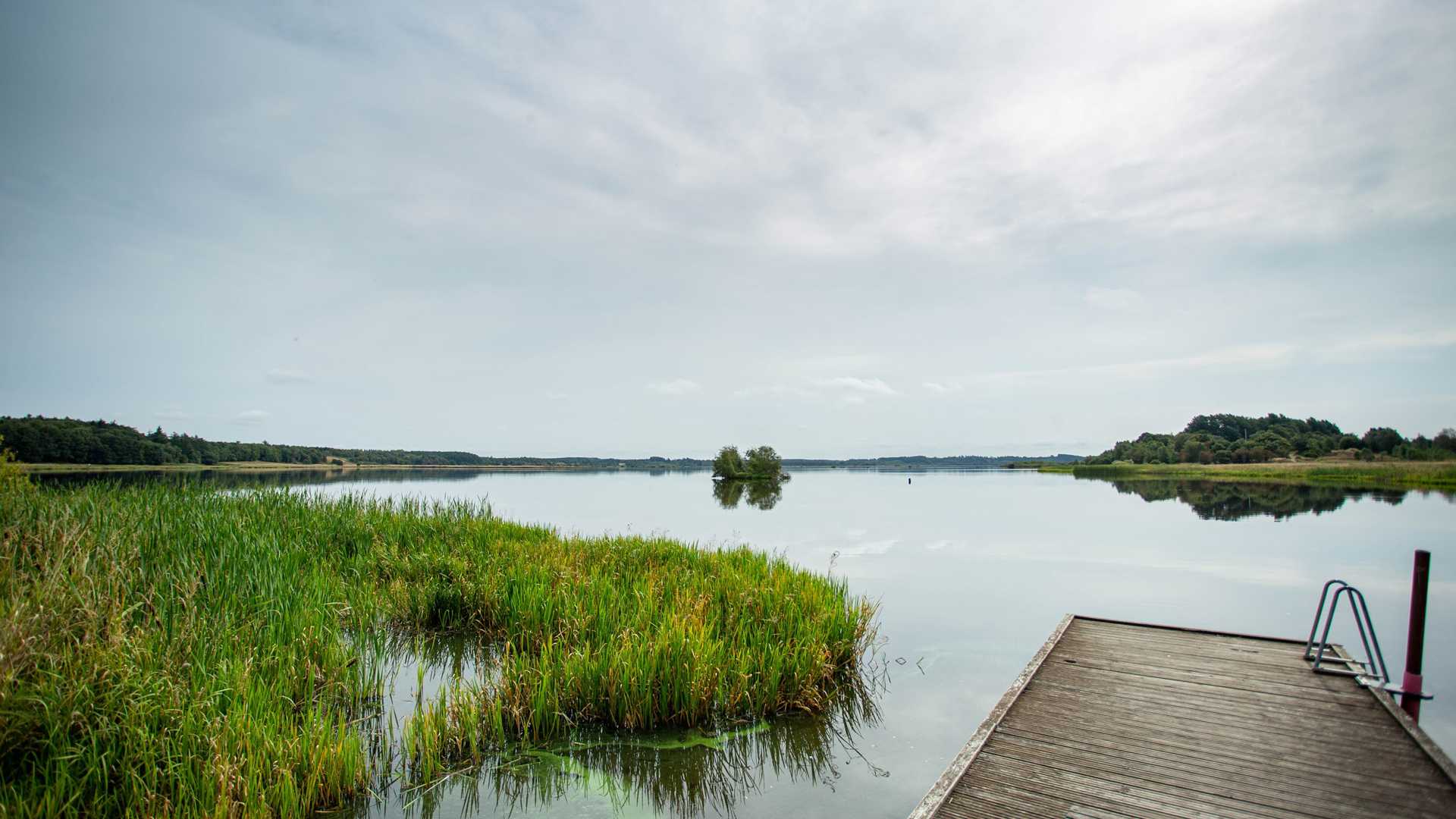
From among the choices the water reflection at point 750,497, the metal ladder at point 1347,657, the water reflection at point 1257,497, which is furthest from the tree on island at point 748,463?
the metal ladder at point 1347,657

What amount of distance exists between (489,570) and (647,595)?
3875mm

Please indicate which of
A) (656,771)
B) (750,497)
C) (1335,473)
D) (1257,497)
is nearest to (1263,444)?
(1335,473)

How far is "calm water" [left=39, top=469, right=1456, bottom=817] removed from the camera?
5.83 metres

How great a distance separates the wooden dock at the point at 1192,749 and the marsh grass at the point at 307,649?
113 inches

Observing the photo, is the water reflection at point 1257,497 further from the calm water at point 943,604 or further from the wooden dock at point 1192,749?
the wooden dock at point 1192,749

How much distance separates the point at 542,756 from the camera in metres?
6.20

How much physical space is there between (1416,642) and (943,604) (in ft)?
27.5

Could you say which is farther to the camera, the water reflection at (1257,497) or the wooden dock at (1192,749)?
the water reflection at (1257,497)

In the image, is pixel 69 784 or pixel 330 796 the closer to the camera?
pixel 69 784

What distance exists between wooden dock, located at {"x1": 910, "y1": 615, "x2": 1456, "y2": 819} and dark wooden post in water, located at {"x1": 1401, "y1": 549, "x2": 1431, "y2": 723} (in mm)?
272

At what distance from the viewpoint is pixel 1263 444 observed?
9488cm

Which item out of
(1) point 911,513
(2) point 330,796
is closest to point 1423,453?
(1) point 911,513

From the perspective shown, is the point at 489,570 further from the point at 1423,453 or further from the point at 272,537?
the point at 1423,453

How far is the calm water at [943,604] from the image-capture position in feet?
19.1
